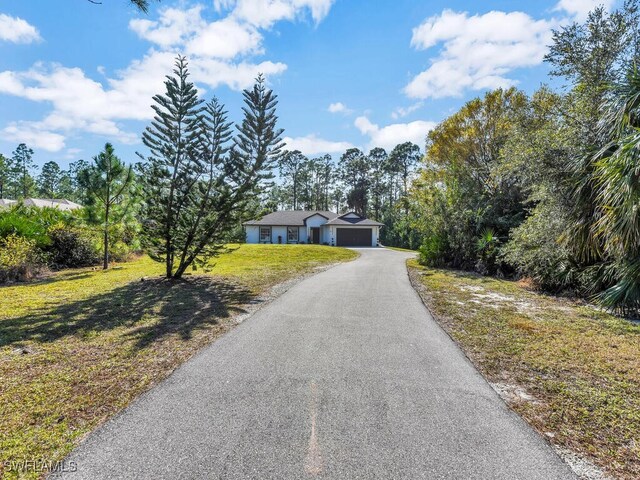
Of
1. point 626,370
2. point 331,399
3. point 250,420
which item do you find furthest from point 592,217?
point 250,420

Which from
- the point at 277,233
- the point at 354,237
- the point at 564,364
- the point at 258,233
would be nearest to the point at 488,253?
the point at 564,364

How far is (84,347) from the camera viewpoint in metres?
4.46

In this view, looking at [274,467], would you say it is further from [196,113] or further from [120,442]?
[196,113]

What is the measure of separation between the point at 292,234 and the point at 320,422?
3435cm

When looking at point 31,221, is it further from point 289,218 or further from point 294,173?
point 294,173

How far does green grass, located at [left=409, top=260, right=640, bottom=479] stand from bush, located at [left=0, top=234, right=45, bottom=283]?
12.6m

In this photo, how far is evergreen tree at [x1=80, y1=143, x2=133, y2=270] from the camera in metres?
13.9

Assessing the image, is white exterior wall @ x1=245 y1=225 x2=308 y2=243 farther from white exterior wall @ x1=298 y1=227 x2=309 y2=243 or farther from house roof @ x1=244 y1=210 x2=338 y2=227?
white exterior wall @ x1=298 y1=227 x2=309 y2=243

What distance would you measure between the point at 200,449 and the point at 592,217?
28.5 ft

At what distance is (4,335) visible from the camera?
4875 millimetres

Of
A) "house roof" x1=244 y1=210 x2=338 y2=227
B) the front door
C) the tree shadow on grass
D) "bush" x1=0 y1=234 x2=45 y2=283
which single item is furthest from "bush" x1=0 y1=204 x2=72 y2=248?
the front door

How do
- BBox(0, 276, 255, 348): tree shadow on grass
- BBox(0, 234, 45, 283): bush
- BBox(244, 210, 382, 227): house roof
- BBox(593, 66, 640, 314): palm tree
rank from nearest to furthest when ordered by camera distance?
BBox(0, 276, 255, 348): tree shadow on grass → BBox(593, 66, 640, 314): palm tree → BBox(0, 234, 45, 283): bush → BBox(244, 210, 382, 227): house roof

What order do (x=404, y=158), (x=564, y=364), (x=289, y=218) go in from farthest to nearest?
(x=404, y=158) → (x=289, y=218) → (x=564, y=364)

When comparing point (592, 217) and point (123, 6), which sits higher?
point (123, 6)
